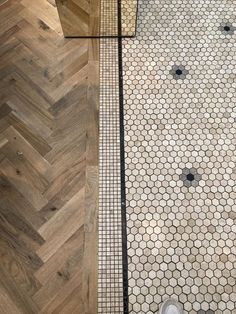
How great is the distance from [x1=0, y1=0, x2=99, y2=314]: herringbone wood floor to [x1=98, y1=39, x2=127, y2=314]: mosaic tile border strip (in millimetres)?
38

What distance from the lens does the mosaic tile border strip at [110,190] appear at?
155 centimetres

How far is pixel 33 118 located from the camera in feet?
6.27

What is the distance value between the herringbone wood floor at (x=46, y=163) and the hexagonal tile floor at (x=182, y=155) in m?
0.21

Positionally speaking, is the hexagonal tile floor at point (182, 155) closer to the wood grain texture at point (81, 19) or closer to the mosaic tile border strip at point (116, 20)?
the mosaic tile border strip at point (116, 20)

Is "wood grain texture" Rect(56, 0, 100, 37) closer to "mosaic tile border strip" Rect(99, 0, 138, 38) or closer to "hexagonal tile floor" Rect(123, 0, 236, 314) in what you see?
"mosaic tile border strip" Rect(99, 0, 138, 38)

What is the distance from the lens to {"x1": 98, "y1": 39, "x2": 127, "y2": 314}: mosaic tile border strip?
1552 mm

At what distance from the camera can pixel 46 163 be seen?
1804 millimetres

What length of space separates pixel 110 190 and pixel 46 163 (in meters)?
0.36

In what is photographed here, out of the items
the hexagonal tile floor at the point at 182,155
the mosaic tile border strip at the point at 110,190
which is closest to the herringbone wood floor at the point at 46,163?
the mosaic tile border strip at the point at 110,190

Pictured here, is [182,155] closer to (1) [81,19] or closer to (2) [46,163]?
(2) [46,163]

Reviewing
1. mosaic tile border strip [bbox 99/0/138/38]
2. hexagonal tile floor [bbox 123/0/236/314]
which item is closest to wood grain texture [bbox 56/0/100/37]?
mosaic tile border strip [bbox 99/0/138/38]

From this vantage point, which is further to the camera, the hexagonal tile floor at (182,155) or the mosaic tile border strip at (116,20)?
the mosaic tile border strip at (116,20)

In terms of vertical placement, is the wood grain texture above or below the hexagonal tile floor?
above

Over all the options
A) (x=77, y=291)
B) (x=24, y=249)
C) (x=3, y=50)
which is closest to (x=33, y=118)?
(x=3, y=50)
